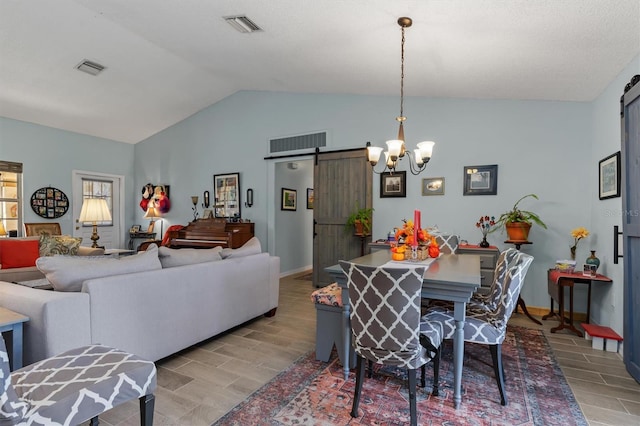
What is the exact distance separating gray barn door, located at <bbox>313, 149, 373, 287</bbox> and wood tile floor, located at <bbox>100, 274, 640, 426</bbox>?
1776mm

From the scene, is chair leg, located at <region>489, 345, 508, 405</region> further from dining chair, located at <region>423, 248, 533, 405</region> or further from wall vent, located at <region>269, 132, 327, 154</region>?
wall vent, located at <region>269, 132, 327, 154</region>

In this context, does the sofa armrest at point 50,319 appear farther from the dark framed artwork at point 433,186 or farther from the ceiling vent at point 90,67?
the dark framed artwork at point 433,186

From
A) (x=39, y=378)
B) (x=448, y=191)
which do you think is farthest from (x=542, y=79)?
(x=39, y=378)

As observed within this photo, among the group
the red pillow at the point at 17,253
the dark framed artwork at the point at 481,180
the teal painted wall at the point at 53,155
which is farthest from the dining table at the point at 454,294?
the teal painted wall at the point at 53,155

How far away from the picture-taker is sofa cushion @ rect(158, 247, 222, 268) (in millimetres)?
2775

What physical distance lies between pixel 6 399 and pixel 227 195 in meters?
5.45

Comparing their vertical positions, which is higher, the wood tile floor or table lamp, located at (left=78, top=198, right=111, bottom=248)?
table lamp, located at (left=78, top=198, right=111, bottom=248)

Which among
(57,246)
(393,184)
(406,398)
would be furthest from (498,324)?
(57,246)

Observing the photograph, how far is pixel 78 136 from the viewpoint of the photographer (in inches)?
259

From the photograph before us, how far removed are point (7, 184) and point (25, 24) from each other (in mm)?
3484

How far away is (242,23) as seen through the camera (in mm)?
3266

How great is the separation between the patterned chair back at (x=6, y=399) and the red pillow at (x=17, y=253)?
384 cm

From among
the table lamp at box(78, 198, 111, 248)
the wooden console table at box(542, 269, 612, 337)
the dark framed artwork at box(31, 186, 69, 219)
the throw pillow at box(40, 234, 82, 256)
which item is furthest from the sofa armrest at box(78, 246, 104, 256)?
the wooden console table at box(542, 269, 612, 337)

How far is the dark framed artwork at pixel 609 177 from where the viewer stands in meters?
2.98
